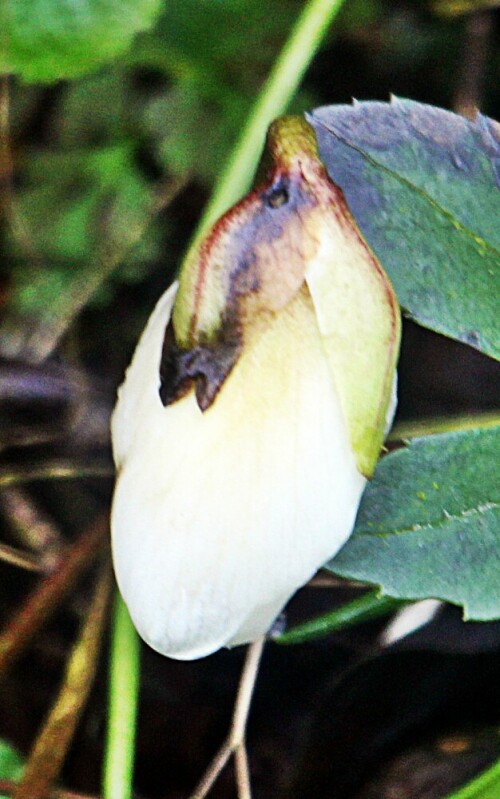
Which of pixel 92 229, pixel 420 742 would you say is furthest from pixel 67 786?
pixel 92 229

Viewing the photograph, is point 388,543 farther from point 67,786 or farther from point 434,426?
point 67,786

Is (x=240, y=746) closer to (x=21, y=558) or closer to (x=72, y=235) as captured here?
(x=21, y=558)

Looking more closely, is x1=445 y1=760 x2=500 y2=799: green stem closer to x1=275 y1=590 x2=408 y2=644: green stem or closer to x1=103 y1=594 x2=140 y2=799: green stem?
x1=275 y1=590 x2=408 y2=644: green stem

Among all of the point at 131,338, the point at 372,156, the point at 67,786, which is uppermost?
the point at 372,156

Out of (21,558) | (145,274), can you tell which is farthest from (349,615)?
(145,274)

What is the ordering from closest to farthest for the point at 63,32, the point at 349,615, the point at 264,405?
the point at 264,405, the point at 349,615, the point at 63,32
